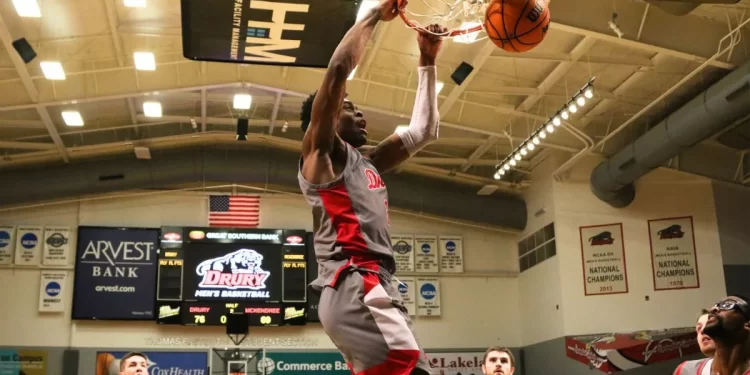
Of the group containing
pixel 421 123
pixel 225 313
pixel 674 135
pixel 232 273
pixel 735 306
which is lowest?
pixel 735 306

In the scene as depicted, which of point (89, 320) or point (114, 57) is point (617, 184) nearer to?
point (114, 57)

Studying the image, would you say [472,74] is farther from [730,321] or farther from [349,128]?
[349,128]

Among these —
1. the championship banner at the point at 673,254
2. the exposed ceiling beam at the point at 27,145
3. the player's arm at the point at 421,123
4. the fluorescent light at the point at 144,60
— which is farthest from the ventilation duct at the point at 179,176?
the player's arm at the point at 421,123

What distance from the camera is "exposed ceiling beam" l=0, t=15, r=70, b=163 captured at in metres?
11.5

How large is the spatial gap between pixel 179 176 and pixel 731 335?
44.8 ft

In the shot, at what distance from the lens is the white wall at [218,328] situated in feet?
53.9

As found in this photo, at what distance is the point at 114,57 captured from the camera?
13.4m

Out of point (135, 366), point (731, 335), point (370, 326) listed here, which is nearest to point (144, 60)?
point (135, 366)

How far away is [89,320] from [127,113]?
4225 millimetres

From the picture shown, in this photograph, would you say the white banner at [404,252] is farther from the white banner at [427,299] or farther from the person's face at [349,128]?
the person's face at [349,128]

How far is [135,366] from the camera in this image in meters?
6.88

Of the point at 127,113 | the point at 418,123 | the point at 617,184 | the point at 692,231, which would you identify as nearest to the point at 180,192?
the point at 127,113

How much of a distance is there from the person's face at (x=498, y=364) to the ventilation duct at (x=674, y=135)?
645cm

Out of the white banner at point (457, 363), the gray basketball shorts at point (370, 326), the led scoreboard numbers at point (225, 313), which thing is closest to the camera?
the gray basketball shorts at point (370, 326)
